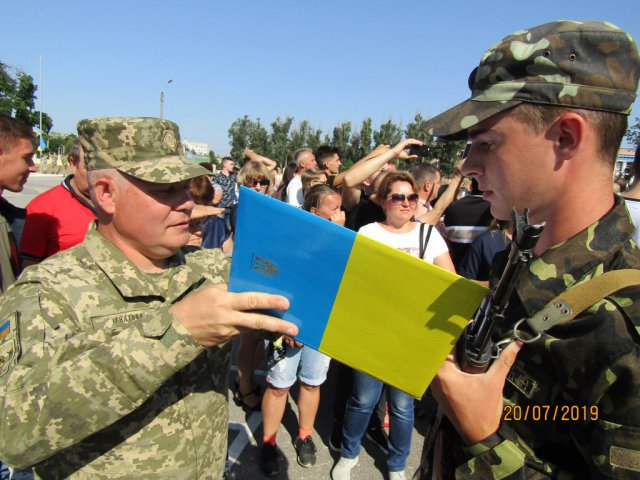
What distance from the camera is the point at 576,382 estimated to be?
913 mm

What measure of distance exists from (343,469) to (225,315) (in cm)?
254

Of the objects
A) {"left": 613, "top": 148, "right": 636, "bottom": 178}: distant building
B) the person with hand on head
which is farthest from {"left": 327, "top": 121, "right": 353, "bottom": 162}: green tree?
the person with hand on head

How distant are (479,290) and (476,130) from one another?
18.4 inches

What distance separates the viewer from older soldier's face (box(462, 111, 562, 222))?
1.01 metres

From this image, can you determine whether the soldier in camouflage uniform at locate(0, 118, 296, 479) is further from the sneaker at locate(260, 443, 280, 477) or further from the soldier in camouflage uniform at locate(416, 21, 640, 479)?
the sneaker at locate(260, 443, 280, 477)

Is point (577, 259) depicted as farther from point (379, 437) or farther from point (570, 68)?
point (379, 437)

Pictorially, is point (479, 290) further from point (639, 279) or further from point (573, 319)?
point (639, 279)

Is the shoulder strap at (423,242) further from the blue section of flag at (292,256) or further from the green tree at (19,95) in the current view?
the green tree at (19,95)

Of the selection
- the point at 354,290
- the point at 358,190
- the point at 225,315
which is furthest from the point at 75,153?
the point at 354,290

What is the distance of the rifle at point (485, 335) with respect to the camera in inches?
32.3

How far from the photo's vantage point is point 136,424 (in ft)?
4.58

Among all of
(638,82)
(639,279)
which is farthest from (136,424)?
(638,82)

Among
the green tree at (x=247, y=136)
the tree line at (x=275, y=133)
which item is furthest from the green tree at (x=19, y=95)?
the green tree at (x=247, y=136)
